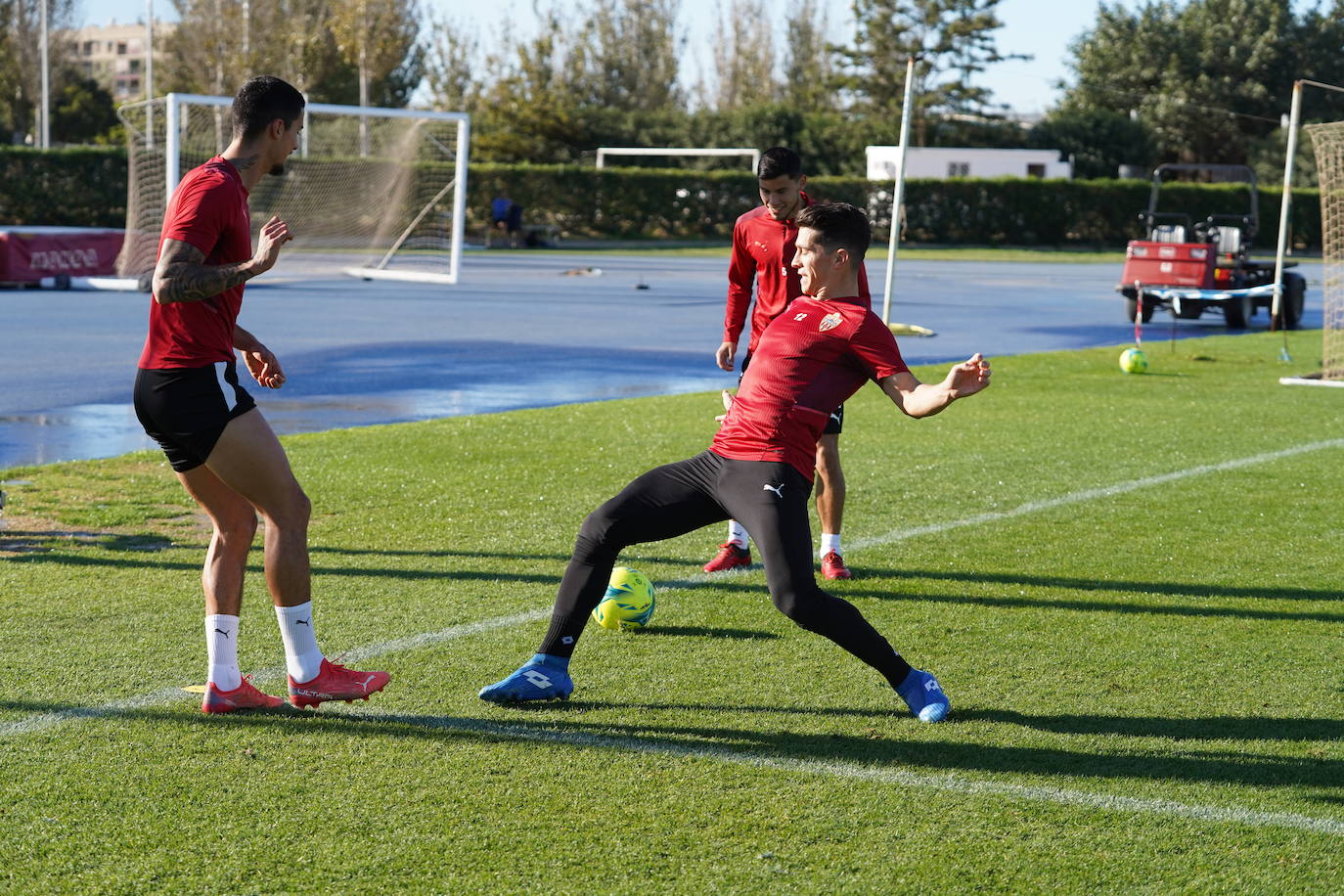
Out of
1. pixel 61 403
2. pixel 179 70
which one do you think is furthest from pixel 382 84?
pixel 61 403

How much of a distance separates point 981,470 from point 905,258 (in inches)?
1337

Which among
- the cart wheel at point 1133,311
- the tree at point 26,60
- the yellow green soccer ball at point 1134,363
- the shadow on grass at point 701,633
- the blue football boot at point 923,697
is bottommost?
the shadow on grass at point 701,633

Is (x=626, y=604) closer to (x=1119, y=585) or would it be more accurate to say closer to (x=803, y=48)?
(x=1119, y=585)

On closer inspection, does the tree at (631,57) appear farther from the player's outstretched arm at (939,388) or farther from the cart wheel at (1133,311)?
the player's outstretched arm at (939,388)

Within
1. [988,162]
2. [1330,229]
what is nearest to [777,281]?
[1330,229]

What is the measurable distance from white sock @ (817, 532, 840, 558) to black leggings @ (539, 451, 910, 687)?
2000mm

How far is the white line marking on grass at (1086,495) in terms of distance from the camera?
307 inches

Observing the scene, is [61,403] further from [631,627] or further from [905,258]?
[905,258]

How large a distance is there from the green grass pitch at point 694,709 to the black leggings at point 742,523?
308mm

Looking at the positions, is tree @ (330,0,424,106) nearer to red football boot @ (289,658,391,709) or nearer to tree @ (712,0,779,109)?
tree @ (712,0,779,109)

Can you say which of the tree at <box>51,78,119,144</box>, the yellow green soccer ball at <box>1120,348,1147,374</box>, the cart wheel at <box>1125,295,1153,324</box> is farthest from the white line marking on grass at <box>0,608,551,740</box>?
the tree at <box>51,78,119,144</box>

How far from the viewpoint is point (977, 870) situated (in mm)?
3719

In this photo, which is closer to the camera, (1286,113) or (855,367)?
(855,367)

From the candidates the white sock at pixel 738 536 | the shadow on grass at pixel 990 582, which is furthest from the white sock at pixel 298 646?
the white sock at pixel 738 536
